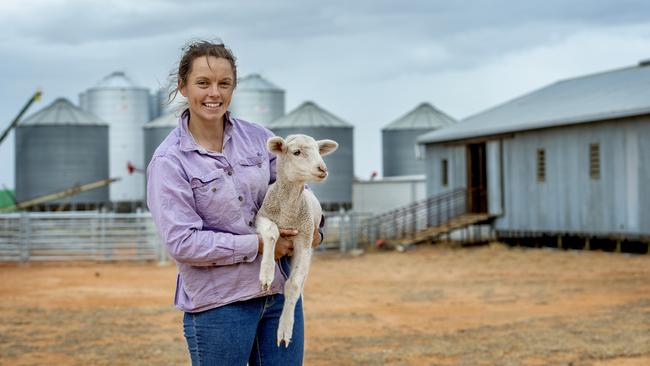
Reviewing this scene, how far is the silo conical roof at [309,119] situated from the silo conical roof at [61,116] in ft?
25.0

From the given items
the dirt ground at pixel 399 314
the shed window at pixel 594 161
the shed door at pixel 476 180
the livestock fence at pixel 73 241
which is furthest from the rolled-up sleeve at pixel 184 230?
the shed door at pixel 476 180

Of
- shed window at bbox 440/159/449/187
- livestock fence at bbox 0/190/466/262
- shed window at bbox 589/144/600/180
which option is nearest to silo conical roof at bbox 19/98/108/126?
livestock fence at bbox 0/190/466/262

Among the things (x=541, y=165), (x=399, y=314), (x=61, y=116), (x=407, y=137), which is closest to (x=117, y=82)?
(x=61, y=116)

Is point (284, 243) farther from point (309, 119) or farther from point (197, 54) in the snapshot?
point (309, 119)

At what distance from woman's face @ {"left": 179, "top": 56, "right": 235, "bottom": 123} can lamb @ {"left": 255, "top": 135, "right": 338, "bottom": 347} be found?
0.75 ft

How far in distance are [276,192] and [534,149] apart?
22478mm

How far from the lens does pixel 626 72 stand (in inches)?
1077

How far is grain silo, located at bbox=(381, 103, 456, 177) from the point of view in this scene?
4031 cm

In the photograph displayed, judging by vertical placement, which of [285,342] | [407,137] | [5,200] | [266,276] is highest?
[407,137]

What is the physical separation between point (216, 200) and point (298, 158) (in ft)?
1.12

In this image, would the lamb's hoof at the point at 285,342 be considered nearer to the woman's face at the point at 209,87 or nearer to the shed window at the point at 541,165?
the woman's face at the point at 209,87

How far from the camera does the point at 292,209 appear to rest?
3496 mm

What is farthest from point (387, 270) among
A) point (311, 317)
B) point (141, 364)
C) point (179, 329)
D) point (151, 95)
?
point (151, 95)

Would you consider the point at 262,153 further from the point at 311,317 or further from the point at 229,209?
the point at 311,317
